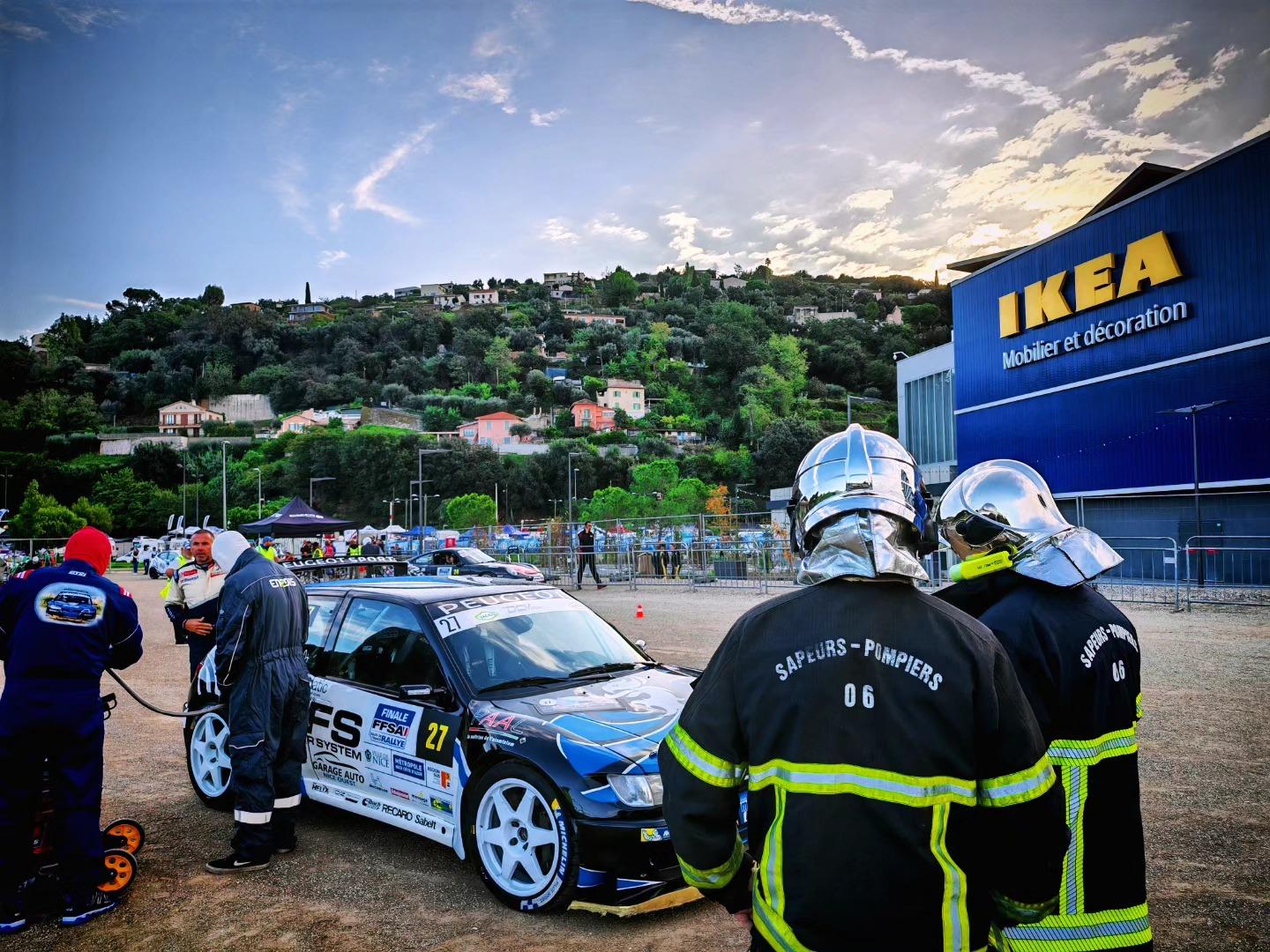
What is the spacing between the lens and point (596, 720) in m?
4.42

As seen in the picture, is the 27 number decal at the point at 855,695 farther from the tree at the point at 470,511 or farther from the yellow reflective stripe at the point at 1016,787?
the tree at the point at 470,511

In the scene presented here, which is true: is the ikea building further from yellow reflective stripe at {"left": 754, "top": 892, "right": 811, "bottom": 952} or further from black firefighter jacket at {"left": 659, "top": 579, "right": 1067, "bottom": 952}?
yellow reflective stripe at {"left": 754, "top": 892, "right": 811, "bottom": 952}

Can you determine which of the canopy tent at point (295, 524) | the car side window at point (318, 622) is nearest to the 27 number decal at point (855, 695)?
the car side window at point (318, 622)

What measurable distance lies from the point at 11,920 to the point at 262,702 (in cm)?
144

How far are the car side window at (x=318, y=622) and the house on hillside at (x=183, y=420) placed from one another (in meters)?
147

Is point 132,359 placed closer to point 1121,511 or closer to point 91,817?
point 1121,511

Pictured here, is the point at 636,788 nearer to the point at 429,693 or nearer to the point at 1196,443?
the point at 429,693

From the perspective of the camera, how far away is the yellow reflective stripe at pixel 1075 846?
236 cm

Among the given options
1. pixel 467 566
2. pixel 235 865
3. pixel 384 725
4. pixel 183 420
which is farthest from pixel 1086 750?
pixel 183 420

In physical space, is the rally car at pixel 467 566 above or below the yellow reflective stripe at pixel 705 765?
below

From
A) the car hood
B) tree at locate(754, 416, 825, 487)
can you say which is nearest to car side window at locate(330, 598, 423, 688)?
the car hood

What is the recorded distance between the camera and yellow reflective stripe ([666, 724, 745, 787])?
5.97ft

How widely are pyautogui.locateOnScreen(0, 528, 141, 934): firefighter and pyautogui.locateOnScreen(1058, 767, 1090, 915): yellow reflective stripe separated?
13.1 feet

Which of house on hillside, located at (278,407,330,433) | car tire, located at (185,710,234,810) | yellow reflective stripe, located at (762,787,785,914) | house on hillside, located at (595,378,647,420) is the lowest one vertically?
car tire, located at (185,710,234,810)
